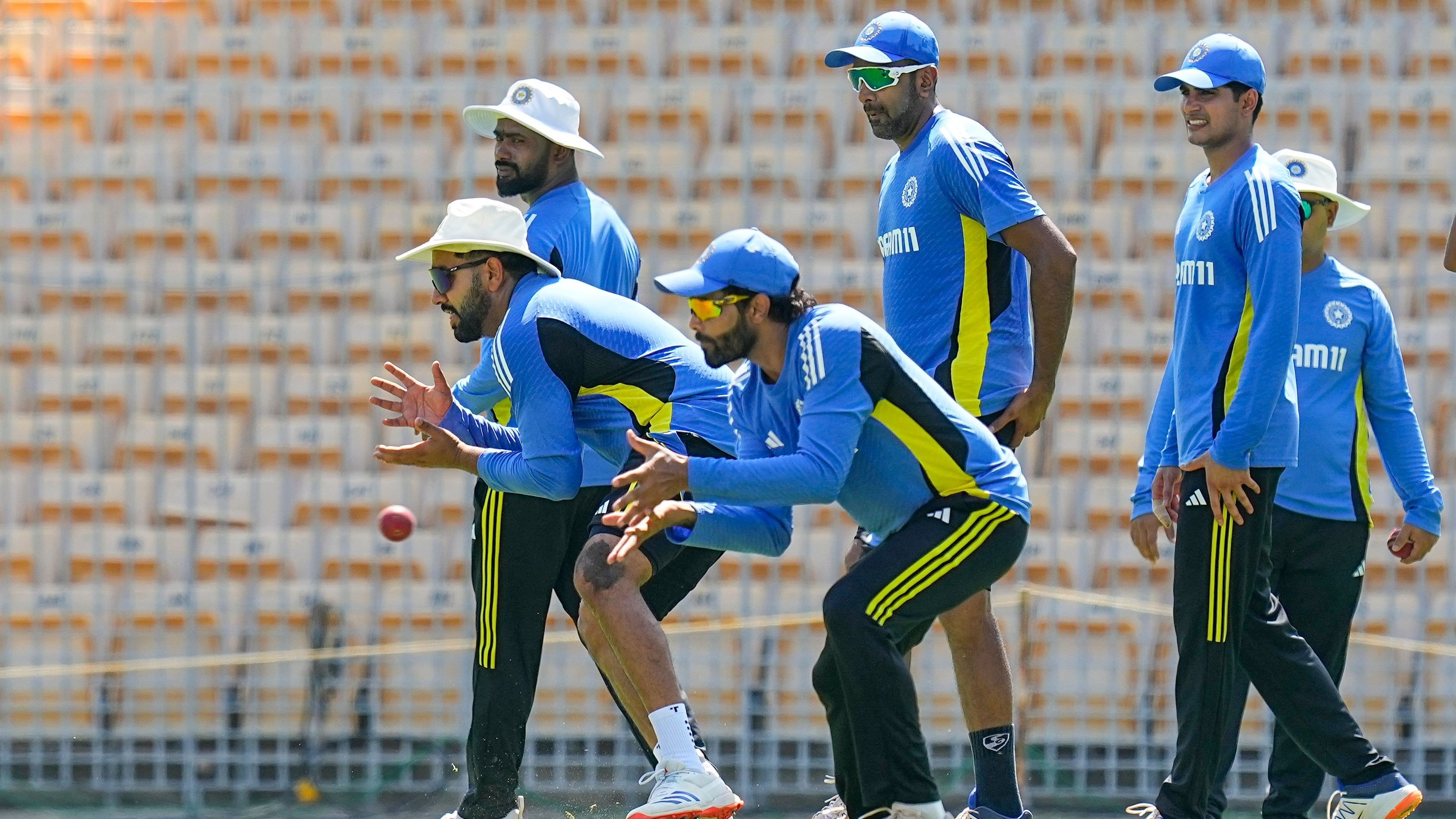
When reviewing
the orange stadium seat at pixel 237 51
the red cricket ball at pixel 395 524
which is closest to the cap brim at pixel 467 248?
the red cricket ball at pixel 395 524

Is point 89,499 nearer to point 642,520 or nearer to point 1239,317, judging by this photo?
point 642,520

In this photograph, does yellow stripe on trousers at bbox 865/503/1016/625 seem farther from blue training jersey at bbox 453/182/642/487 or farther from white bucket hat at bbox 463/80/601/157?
white bucket hat at bbox 463/80/601/157

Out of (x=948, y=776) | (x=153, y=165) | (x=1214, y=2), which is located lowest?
(x=948, y=776)

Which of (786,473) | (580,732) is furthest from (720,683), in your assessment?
(786,473)

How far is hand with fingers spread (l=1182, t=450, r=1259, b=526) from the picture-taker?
14.0 feet

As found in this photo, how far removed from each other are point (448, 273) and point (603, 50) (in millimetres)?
3817

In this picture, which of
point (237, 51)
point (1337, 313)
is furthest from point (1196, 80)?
point (237, 51)

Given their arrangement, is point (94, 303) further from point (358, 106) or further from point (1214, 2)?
point (1214, 2)

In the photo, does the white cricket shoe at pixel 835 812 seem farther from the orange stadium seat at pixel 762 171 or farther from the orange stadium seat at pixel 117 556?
the orange stadium seat at pixel 117 556

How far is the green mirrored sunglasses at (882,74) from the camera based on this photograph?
4.65 meters

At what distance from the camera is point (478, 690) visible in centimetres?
482

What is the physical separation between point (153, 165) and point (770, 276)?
Answer: 5.13m

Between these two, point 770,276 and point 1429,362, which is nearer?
point 770,276

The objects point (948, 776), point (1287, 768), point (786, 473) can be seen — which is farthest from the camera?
point (948, 776)
